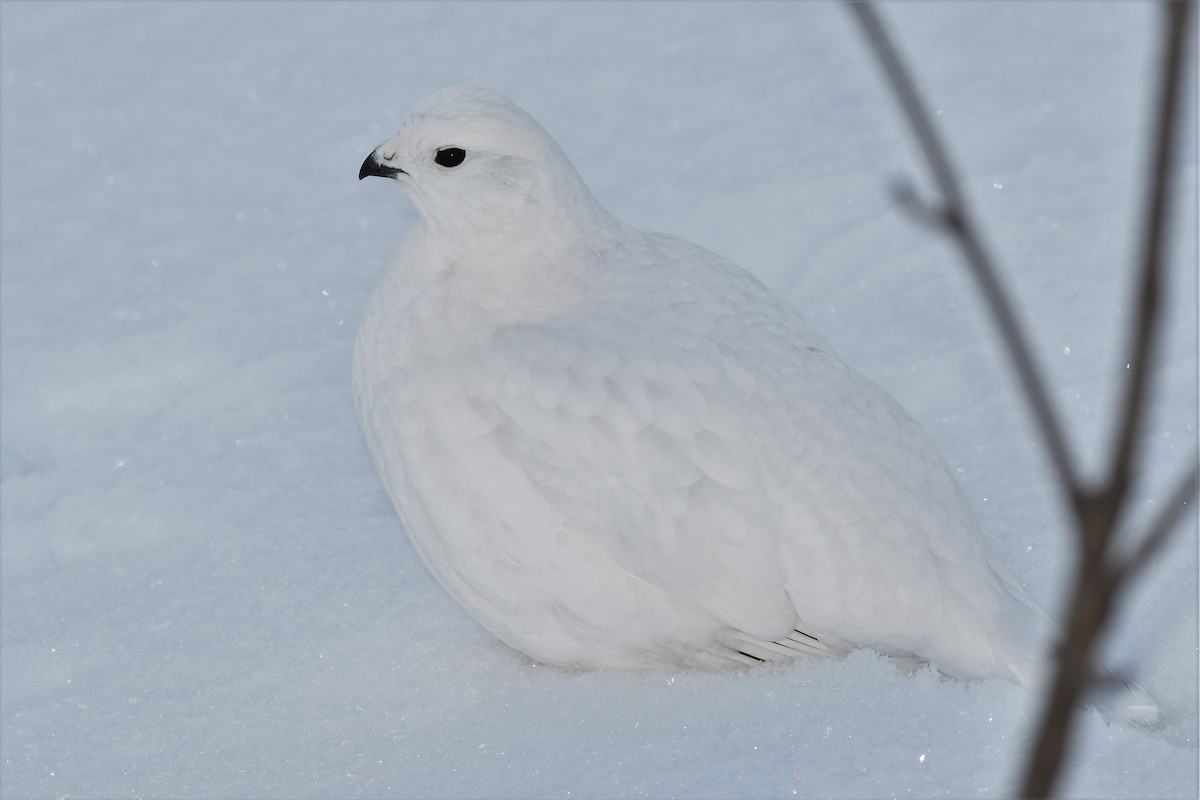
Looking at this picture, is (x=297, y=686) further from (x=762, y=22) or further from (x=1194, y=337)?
(x=762, y=22)

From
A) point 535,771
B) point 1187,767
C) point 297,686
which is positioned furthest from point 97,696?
point 1187,767

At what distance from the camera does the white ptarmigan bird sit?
101 inches

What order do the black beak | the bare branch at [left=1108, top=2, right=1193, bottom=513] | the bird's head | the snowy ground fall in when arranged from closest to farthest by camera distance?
the bare branch at [left=1108, top=2, right=1193, bottom=513], the snowy ground, the bird's head, the black beak

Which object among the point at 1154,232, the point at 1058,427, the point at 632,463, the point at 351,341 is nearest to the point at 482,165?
the point at 632,463

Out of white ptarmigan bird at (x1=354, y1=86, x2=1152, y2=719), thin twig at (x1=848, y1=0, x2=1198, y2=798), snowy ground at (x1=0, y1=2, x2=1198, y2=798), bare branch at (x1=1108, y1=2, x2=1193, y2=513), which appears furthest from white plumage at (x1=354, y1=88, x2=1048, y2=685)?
bare branch at (x1=1108, y1=2, x2=1193, y2=513)

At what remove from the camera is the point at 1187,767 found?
220 cm

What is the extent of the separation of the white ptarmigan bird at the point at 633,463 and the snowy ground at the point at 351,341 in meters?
0.14

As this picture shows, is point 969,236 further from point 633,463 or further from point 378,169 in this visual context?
point 378,169

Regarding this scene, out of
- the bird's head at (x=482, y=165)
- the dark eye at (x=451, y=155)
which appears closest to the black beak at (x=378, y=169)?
the bird's head at (x=482, y=165)

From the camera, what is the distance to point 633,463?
256 cm

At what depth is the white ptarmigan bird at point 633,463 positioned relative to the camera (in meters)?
2.57

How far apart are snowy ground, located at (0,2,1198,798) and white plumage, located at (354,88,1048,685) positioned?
0.14 meters

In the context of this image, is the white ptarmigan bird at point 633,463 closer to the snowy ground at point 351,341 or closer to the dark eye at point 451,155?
the dark eye at point 451,155

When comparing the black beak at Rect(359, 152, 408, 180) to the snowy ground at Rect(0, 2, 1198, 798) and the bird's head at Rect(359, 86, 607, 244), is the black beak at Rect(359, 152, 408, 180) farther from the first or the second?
the snowy ground at Rect(0, 2, 1198, 798)
